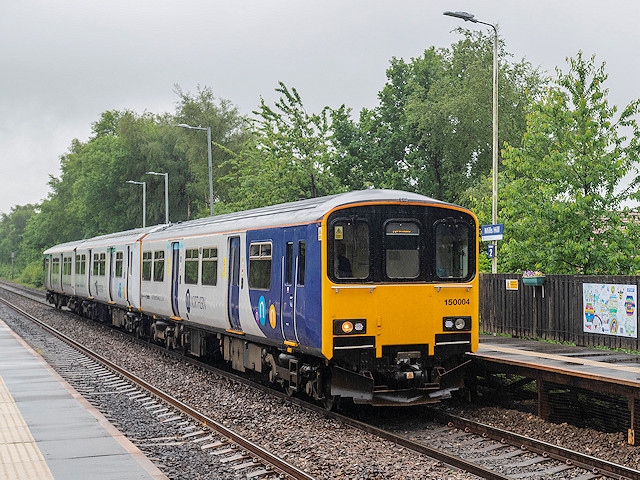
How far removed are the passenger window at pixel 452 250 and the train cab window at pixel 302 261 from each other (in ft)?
6.31

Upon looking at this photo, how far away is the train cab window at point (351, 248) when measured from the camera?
11.8 m

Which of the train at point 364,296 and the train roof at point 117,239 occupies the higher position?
the train roof at point 117,239

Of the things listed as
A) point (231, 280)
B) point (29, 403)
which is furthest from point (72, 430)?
point (231, 280)

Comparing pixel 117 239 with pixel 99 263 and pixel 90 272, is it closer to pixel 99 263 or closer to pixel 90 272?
pixel 99 263

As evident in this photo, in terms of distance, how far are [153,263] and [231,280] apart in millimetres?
7184

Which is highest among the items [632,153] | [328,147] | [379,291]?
[328,147]

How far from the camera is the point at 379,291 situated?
468 inches

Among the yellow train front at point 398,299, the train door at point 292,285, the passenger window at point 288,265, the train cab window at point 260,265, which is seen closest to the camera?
the yellow train front at point 398,299

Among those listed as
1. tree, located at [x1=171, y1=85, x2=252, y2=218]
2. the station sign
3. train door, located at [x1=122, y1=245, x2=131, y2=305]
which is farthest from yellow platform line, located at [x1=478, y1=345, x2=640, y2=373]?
tree, located at [x1=171, y1=85, x2=252, y2=218]

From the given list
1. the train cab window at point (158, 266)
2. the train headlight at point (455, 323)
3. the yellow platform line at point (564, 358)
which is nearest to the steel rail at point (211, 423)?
the train cab window at point (158, 266)

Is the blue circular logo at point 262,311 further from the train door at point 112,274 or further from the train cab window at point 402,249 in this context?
the train door at point 112,274

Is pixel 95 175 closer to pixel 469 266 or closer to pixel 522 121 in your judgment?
pixel 522 121

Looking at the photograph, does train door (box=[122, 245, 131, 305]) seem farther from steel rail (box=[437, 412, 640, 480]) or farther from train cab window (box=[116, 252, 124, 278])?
steel rail (box=[437, 412, 640, 480])

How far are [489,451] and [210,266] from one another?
838cm
